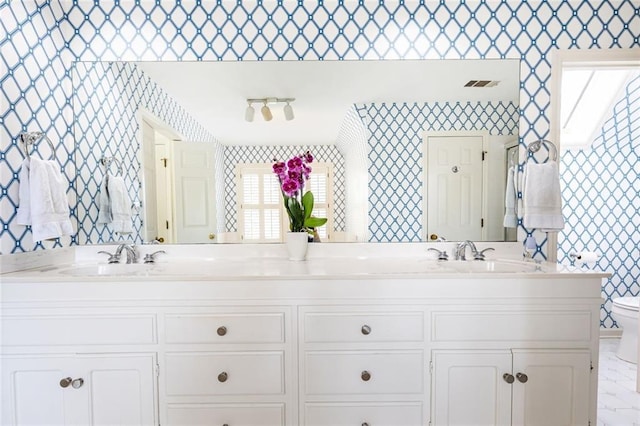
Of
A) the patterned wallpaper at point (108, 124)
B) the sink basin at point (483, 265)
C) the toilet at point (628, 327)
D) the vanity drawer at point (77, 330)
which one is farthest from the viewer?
the toilet at point (628, 327)

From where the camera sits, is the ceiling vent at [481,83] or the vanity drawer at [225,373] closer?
the vanity drawer at [225,373]

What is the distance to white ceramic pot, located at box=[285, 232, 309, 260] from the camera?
1.79 metres

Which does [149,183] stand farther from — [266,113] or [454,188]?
[454,188]

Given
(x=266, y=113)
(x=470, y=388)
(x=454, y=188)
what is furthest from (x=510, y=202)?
(x=266, y=113)

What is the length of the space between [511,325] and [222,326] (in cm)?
122

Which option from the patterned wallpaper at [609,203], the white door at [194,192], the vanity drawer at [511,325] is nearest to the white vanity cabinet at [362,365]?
the vanity drawer at [511,325]

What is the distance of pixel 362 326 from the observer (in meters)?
1.36

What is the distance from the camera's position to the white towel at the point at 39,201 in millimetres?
1471

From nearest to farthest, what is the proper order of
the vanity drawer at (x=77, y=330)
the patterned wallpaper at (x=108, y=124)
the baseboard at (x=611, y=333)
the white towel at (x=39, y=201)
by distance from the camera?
the vanity drawer at (x=77, y=330), the white towel at (x=39, y=201), the patterned wallpaper at (x=108, y=124), the baseboard at (x=611, y=333)

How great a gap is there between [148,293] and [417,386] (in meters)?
1.20

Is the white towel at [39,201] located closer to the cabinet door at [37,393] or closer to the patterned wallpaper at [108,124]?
the patterned wallpaper at [108,124]

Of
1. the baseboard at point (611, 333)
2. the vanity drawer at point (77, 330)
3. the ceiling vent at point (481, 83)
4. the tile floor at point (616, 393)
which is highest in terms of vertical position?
the ceiling vent at point (481, 83)

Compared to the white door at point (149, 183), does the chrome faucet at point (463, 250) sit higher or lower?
lower

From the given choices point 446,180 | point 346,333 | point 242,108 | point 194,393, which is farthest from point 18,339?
point 446,180
